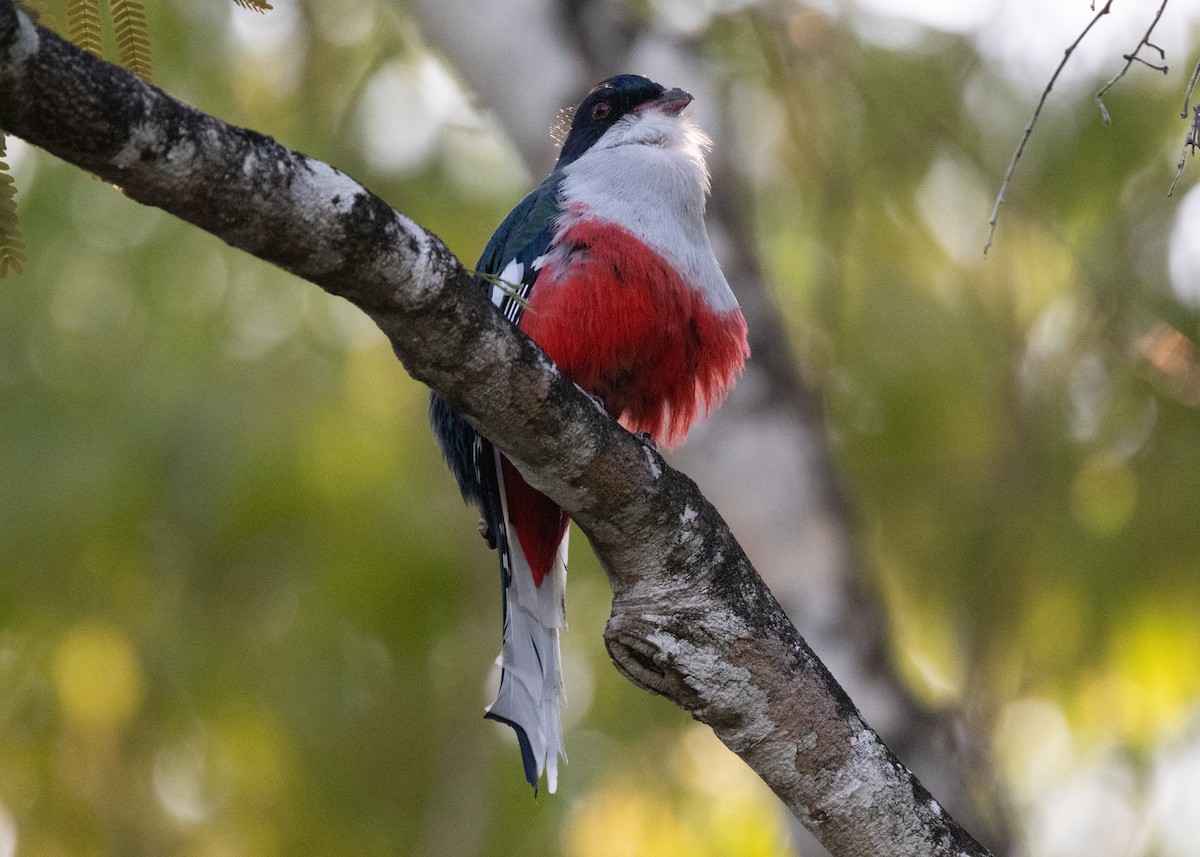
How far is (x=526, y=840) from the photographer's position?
267 inches

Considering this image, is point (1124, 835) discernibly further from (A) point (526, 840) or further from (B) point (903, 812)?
(B) point (903, 812)

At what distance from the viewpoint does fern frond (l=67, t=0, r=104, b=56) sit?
82.1 inches

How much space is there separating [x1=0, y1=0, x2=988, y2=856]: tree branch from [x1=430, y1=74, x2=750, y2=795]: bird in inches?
30.3

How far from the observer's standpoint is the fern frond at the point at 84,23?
82.1 inches

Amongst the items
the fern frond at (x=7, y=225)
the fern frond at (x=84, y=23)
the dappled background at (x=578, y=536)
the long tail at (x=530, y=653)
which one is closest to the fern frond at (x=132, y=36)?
the fern frond at (x=84, y=23)

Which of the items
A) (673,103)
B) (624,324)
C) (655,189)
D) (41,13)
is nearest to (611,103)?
(673,103)

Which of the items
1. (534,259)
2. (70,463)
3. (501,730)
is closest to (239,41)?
(70,463)

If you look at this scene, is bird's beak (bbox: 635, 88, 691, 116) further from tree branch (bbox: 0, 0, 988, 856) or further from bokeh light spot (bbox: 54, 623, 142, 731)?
bokeh light spot (bbox: 54, 623, 142, 731)

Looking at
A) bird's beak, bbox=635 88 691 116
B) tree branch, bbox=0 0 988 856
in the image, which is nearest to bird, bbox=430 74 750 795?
bird's beak, bbox=635 88 691 116

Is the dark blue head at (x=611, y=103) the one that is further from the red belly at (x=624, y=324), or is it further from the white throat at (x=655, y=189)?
the red belly at (x=624, y=324)

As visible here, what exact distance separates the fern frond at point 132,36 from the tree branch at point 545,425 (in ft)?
0.94

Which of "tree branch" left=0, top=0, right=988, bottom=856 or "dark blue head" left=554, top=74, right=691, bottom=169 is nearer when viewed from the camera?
"tree branch" left=0, top=0, right=988, bottom=856

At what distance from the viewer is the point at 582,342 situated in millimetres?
3590

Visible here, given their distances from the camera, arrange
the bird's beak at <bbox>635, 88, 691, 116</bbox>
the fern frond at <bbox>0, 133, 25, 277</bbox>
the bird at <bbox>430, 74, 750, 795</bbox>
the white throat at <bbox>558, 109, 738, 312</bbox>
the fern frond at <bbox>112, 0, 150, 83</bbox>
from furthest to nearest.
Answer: the bird's beak at <bbox>635, 88, 691, 116</bbox>, the white throat at <bbox>558, 109, 738, 312</bbox>, the bird at <bbox>430, 74, 750, 795</bbox>, the fern frond at <bbox>112, 0, 150, 83</bbox>, the fern frond at <bbox>0, 133, 25, 277</bbox>
